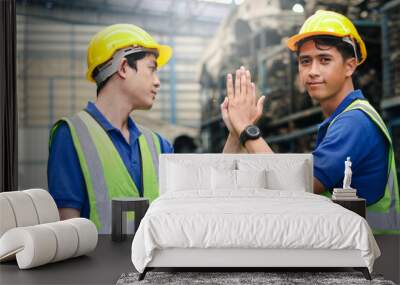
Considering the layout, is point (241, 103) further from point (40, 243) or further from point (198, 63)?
point (40, 243)

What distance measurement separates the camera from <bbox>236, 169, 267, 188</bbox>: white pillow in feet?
17.4

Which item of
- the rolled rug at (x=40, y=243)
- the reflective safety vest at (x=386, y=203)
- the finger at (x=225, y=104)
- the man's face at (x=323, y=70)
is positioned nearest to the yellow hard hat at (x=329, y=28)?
the man's face at (x=323, y=70)

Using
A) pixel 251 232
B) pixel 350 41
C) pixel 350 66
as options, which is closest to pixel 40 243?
pixel 251 232

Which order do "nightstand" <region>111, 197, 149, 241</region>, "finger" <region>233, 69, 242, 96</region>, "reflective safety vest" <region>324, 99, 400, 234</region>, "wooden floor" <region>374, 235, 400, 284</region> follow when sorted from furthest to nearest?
1. "finger" <region>233, 69, 242, 96</region>
2. "reflective safety vest" <region>324, 99, 400, 234</region>
3. "nightstand" <region>111, 197, 149, 241</region>
4. "wooden floor" <region>374, 235, 400, 284</region>

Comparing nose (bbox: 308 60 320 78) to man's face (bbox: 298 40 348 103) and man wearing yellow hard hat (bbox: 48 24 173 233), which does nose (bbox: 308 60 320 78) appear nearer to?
man's face (bbox: 298 40 348 103)

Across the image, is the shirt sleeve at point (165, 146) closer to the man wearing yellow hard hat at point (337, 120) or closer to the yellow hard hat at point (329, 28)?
the man wearing yellow hard hat at point (337, 120)

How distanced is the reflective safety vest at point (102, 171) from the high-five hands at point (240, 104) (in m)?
0.86

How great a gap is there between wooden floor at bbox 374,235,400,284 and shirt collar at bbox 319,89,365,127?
47.4 inches

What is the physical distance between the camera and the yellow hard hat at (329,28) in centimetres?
605

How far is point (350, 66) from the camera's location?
6078 mm

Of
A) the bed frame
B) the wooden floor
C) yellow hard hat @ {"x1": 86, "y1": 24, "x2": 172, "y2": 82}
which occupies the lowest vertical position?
the wooden floor

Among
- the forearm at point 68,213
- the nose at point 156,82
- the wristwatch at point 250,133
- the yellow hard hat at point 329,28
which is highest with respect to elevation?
the yellow hard hat at point 329,28

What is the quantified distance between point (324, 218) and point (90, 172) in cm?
275

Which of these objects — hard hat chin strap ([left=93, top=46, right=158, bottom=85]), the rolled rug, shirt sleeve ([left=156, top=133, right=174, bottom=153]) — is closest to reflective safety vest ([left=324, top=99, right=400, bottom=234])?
shirt sleeve ([left=156, top=133, right=174, bottom=153])
